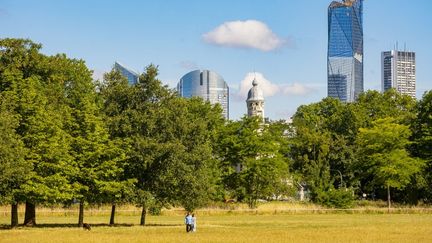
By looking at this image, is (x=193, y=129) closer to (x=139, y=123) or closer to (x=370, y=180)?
(x=139, y=123)

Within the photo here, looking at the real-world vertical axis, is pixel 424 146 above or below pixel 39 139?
above

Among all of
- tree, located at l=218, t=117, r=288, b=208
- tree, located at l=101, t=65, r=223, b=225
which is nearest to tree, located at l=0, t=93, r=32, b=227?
tree, located at l=101, t=65, r=223, b=225

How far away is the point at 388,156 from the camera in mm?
97688

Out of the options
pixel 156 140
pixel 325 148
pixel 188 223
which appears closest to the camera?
pixel 188 223

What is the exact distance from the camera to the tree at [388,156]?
315 feet

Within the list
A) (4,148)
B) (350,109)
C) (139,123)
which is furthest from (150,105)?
(350,109)

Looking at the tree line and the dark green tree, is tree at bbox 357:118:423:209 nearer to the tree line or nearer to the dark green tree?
the dark green tree

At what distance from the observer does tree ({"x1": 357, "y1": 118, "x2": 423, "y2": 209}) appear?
315 ft

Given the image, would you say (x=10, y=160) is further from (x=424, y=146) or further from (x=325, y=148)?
(x=325, y=148)

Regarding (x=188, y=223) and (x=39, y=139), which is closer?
(x=188, y=223)

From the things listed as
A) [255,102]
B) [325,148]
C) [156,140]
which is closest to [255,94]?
[255,102]

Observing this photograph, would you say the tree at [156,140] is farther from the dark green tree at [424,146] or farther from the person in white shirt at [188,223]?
the dark green tree at [424,146]

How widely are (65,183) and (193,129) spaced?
1125 cm

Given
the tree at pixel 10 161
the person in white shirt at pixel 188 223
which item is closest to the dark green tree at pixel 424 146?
the person in white shirt at pixel 188 223
